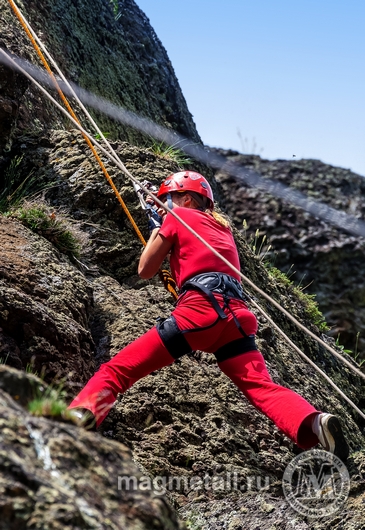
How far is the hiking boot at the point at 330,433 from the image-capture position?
3826mm

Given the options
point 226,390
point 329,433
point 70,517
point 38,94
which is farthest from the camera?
point 38,94

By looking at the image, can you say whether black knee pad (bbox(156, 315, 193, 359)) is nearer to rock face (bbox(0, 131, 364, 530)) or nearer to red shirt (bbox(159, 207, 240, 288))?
red shirt (bbox(159, 207, 240, 288))

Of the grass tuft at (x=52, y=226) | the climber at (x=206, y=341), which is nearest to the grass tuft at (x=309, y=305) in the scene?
the grass tuft at (x=52, y=226)

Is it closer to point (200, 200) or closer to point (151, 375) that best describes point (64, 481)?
point (151, 375)

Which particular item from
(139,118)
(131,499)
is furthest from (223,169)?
(131,499)

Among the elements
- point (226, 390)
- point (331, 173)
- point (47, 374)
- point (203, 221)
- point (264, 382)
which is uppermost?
point (331, 173)

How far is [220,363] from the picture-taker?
4.35 meters

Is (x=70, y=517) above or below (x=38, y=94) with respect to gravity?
below

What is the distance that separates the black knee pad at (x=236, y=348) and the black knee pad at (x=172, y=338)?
0.94ft

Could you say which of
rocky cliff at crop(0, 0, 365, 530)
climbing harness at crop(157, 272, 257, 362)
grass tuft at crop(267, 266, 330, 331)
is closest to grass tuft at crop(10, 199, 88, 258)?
rocky cliff at crop(0, 0, 365, 530)

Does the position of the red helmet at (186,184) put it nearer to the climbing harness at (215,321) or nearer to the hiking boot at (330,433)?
the climbing harness at (215,321)

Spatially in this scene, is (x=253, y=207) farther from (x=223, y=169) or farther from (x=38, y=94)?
(x=38, y=94)

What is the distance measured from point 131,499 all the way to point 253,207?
16.0m

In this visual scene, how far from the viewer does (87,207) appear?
6.18 m
